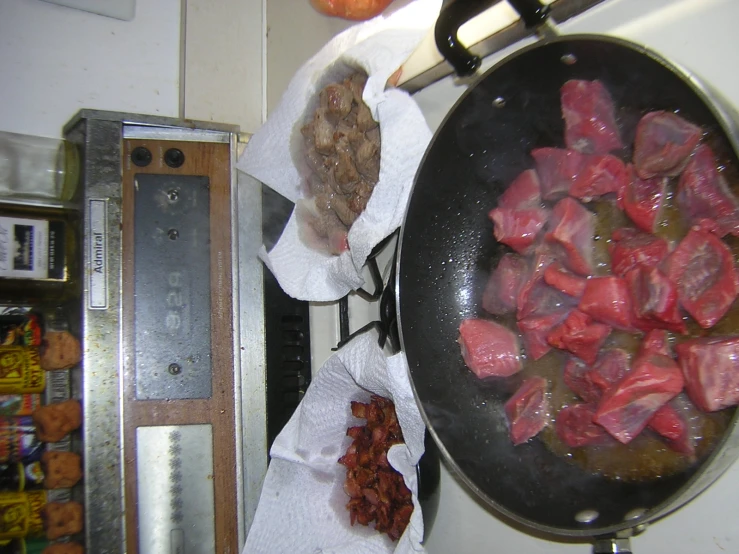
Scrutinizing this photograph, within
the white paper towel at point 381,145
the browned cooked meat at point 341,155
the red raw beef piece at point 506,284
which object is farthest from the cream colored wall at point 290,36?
the red raw beef piece at point 506,284

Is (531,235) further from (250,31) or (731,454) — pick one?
(250,31)

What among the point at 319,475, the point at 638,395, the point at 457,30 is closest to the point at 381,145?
the point at 457,30

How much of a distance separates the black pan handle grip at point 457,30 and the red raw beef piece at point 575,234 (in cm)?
35

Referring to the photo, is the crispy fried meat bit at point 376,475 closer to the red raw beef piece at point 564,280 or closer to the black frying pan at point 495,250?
the black frying pan at point 495,250

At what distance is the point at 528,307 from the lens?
3.62ft

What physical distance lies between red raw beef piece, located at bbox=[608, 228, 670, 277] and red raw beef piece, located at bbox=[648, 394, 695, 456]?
0.78ft

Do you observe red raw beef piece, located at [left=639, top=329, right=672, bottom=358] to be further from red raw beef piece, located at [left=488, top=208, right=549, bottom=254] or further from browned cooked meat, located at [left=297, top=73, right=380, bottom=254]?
browned cooked meat, located at [left=297, top=73, right=380, bottom=254]

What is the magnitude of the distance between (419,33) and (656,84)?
593 millimetres

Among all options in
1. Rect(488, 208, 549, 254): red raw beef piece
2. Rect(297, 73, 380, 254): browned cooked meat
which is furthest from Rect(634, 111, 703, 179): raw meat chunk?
Rect(297, 73, 380, 254): browned cooked meat

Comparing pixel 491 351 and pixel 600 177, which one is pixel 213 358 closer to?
pixel 491 351

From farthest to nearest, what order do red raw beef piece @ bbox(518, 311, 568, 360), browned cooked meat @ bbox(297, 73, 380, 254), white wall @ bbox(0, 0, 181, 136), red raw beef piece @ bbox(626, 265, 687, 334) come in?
white wall @ bbox(0, 0, 181, 136), browned cooked meat @ bbox(297, 73, 380, 254), red raw beef piece @ bbox(518, 311, 568, 360), red raw beef piece @ bbox(626, 265, 687, 334)

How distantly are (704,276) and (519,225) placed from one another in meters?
0.37

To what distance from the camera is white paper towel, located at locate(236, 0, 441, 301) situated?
A: 4.05 ft

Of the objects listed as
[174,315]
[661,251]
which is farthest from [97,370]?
[661,251]
